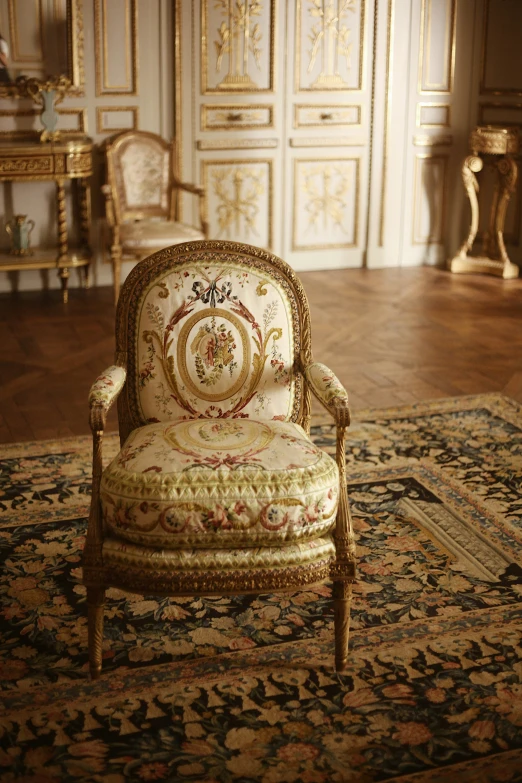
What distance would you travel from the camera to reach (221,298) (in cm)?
257

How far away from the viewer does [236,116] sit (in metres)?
6.00

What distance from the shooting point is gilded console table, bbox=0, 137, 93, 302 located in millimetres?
5215

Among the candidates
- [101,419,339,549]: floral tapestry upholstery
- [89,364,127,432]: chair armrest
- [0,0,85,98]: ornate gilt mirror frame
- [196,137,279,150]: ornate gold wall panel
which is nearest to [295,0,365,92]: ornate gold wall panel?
[196,137,279,150]: ornate gold wall panel

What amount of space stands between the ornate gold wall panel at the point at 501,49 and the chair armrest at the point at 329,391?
450 cm

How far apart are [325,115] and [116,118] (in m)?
1.34

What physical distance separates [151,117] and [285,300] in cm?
359

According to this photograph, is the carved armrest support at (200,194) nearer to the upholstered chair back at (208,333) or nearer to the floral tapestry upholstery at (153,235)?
the floral tapestry upholstery at (153,235)

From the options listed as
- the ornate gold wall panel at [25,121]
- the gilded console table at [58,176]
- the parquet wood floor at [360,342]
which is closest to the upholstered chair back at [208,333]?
the parquet wood floor at [360,342]

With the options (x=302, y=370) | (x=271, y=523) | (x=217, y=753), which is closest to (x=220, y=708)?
(x=217, y=753)

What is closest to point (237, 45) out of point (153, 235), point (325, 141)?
point (325, 141)

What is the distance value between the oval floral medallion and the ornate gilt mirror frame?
3.44 meters

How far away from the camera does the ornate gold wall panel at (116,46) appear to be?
5.55 meters

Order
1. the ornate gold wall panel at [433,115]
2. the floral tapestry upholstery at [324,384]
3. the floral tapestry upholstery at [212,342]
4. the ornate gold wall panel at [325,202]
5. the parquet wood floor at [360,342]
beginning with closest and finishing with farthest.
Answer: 1. the floral tapestry upholstery at [324,384]
2. the floral tapestry upholstery at [212,342]
3. the parquet wood floor at [360,342]
4. the ornate gold wall panel at [325,202]
5. the ornate gold wall panel at [433,115]

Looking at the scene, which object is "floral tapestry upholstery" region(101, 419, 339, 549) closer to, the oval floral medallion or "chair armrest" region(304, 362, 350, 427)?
"chair armrest" region(304, 362, 350, 427)
